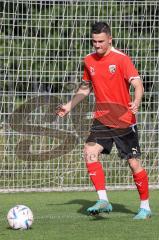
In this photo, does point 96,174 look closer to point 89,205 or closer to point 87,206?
point 87,206

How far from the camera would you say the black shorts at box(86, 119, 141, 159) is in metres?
8.66

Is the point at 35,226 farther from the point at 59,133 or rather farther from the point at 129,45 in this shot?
the point at 129,45

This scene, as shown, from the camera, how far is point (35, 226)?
25.9 feet

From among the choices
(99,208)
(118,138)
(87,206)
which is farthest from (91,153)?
(87,206)

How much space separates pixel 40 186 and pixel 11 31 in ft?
8.50

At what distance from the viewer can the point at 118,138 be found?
28.5 ft

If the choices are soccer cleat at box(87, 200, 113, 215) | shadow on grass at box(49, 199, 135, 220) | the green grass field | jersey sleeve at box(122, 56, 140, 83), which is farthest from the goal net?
soccer cleat at box(87, 200, 113, 215)

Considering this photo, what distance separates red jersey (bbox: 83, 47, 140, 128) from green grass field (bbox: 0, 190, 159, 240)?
1141 millimetres

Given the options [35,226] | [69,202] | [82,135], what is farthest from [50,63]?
[35,226]

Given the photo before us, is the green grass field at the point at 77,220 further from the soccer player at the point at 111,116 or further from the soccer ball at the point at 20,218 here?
the soccer player at the point at 111,116

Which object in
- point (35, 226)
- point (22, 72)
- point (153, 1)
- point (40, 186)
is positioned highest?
point (153, 1)

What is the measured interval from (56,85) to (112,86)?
4013mm

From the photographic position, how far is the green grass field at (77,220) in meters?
7.20

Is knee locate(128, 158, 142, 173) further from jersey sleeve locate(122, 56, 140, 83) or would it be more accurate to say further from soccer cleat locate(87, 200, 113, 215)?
jersey sleeve locate(122, 56, 140, 83)
